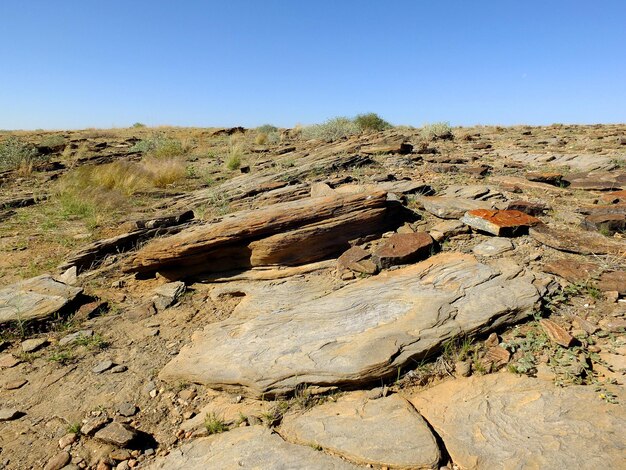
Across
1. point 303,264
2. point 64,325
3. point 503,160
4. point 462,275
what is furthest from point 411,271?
point 503,160

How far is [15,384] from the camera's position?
3.09m

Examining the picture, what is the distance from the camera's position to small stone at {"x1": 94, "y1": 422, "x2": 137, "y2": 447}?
96.4 inches

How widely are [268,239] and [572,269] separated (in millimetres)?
2996

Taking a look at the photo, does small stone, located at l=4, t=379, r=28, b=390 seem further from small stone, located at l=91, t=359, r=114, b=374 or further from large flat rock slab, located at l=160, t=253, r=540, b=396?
large flat rock slab, located at l=160, t=253, r=540, b=396

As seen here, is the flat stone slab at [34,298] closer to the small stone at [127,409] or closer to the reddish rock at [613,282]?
the small stone at [127,409]

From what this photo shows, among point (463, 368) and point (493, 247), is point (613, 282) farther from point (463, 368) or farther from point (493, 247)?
point (463, 368)

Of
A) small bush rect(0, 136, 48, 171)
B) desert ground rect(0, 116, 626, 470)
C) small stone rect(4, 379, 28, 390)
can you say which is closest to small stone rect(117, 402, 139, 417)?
desert ground rect(0, 116, 626, 470)

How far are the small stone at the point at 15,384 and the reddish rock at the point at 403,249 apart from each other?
10.5 feet

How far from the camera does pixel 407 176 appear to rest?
7.03m

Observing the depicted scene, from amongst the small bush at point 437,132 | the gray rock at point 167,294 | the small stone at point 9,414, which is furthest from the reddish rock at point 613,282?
the small bush at point 437,132

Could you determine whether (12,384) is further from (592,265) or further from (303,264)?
(592,265)

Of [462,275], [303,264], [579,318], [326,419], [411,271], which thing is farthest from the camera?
[303,264]

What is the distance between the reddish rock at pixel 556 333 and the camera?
2678mm

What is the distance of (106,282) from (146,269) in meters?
0.53
